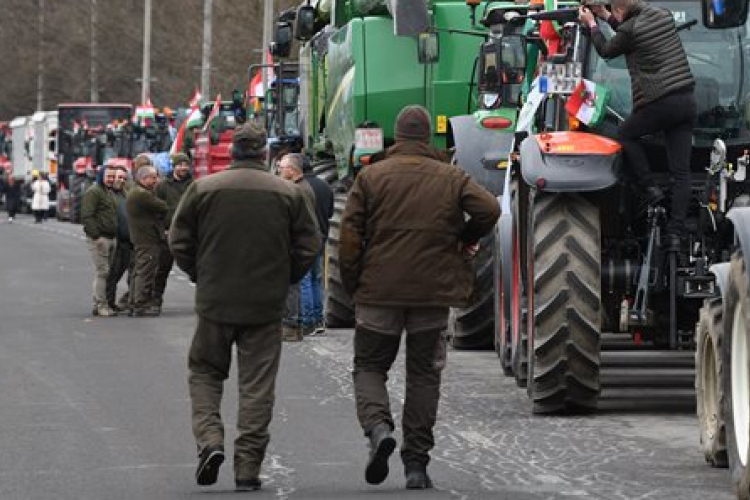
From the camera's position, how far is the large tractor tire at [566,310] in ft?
49.3

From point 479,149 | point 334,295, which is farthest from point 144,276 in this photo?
point 479,149

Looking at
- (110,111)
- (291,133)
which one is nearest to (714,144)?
(291,133)

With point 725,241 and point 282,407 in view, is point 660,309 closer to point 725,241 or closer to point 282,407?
point 725,241

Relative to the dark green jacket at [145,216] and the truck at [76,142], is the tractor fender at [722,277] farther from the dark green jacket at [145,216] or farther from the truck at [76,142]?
the truck at [76,142]

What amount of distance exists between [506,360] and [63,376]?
371 centimetres

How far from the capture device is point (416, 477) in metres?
12.0

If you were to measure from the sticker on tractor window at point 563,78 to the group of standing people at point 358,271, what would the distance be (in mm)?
3530

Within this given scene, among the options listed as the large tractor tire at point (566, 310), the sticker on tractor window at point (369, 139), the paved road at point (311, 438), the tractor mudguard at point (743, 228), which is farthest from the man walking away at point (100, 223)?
the tractor mudguard at point (743, 228)

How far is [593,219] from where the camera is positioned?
15.3 m

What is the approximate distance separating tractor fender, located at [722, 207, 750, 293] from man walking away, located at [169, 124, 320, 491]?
6.77 ft

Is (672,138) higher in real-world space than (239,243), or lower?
higher

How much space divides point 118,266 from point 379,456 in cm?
1698

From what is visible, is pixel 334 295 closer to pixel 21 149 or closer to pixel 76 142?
pixel 76 142

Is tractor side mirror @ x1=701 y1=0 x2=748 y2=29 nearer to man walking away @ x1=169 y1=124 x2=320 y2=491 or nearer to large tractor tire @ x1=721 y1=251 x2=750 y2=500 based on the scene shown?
large tractor tire @ x1=721 y1=251 x2=750 y2=500
